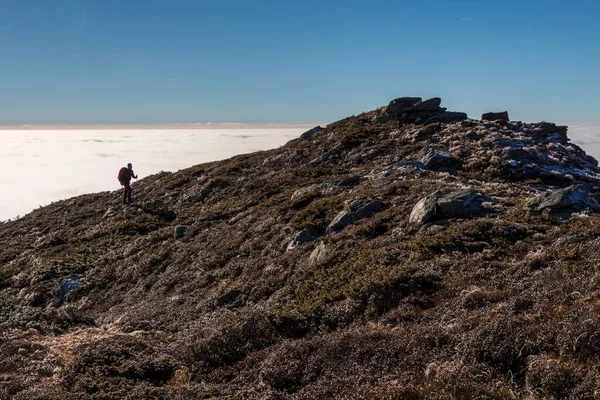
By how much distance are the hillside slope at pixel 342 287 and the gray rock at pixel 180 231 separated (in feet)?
0.61

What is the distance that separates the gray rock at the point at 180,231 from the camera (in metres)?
26.7

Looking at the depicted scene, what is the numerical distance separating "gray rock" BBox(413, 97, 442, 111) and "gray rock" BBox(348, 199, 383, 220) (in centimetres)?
2322

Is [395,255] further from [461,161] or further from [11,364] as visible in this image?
[461,161]

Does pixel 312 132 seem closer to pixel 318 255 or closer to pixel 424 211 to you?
pixel 424 211

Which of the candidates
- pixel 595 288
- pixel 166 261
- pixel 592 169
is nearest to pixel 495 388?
pixel 595 288

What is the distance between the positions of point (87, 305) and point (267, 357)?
1477 cm

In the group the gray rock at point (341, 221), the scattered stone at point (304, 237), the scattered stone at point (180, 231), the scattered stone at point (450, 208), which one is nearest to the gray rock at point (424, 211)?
the scattered stone at point (450, 208)

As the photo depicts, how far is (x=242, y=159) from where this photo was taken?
43.6 meters

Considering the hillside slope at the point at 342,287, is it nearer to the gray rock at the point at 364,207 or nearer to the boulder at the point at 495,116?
the gray rock at the point at 364,207

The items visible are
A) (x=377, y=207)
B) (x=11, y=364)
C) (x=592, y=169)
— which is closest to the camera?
(x=11, y=364)

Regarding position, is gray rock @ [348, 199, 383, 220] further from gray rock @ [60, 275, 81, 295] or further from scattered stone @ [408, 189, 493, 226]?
gray rock @ [60, 275, 81, 295]

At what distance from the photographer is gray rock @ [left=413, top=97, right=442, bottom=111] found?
40.3 metres

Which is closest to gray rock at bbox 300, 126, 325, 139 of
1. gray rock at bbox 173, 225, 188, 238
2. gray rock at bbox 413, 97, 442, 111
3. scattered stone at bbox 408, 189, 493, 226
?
gray rock at bbox 413, 97, 442, 111

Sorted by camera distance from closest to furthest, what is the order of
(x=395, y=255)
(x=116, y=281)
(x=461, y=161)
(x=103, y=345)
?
(x=103, y=345), (x=395, y=255), (x=116, y=281), (x=461, y=161)
